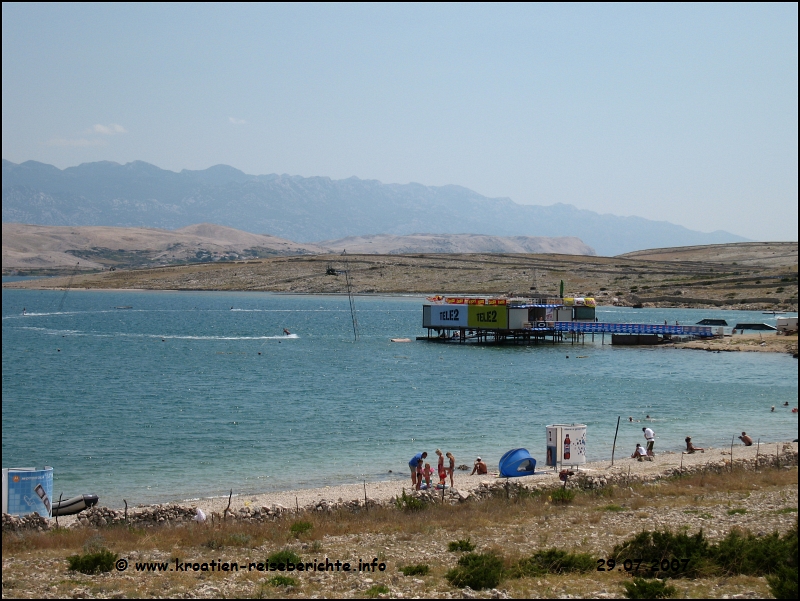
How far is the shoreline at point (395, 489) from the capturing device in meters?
21.5

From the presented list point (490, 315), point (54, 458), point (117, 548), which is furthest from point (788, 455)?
point (490, 315)

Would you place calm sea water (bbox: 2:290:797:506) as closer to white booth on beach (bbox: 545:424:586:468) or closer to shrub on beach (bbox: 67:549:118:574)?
white booth on beach (bbox: 545:424:586:468)

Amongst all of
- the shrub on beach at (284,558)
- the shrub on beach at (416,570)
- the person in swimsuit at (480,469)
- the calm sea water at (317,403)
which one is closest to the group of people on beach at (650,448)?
the calm sea water at (317,403)

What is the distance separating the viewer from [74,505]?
24.2 m

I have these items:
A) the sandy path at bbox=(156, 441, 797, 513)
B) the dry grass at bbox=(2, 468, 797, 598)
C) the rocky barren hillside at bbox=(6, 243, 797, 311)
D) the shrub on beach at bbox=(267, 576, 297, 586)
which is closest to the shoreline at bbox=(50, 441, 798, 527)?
the sandy path at bbox=(156, 441, 797, 513)

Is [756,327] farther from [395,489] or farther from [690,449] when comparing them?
[395,489]

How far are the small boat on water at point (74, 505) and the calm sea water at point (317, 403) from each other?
1.50 meters

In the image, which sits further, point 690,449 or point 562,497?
point 690,449

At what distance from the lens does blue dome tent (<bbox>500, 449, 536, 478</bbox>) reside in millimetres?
27734

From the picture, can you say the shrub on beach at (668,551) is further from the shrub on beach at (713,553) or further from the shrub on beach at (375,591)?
the shrub on beach at (375,591)

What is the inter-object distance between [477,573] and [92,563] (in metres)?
7.08

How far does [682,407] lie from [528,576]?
3589 cm

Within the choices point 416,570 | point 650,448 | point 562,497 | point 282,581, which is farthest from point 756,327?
point 282,581

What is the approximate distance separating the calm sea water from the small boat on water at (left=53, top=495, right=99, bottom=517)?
1499mm
